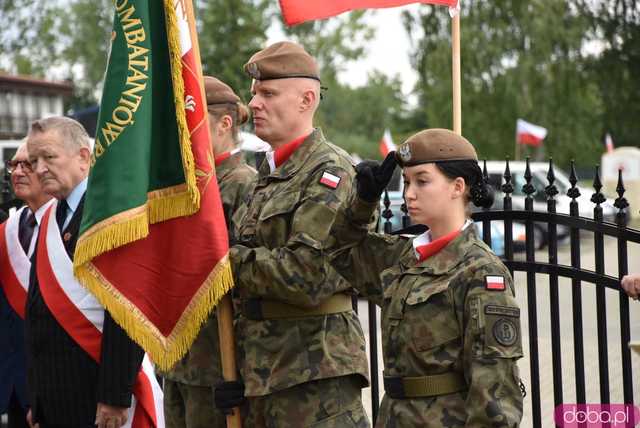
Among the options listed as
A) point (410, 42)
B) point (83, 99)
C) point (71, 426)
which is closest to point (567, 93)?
point (410, 42)

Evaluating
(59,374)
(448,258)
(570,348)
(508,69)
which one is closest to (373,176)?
(448,258)

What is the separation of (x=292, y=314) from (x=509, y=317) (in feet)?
3.06

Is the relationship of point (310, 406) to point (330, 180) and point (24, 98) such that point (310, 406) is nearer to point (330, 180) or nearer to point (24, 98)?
point (330, 180)

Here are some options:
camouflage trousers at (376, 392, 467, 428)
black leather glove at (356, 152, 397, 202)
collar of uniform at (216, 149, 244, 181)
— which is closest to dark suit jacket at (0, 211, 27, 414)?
collar of uniform at (216, 149, 244, 181)

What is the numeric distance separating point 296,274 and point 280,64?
2.64 ft

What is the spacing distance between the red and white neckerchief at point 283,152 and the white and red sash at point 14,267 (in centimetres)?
157

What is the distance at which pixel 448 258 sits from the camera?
333 centimetres

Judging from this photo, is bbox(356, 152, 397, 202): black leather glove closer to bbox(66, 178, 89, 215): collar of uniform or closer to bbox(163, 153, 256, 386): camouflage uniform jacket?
bbox(163, 153, 256, 386): camouflage uniform jacket

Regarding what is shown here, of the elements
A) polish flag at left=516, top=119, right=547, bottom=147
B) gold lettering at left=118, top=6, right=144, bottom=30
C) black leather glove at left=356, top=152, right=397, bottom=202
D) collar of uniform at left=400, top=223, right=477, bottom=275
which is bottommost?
collar of uniform at left=400, top=223, right=477, bottom=275

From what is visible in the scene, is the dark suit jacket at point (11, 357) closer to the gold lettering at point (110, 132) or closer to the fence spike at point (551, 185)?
the gold lettering at point (110, 132)

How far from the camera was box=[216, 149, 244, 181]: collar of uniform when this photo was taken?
439 cm

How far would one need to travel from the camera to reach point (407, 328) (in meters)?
3.32

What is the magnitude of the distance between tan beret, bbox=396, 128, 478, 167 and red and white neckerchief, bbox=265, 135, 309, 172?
0.59m

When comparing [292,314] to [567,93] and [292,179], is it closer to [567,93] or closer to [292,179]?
[292,179]
